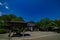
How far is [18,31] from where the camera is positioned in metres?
14.5

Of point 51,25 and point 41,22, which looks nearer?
point 51,25

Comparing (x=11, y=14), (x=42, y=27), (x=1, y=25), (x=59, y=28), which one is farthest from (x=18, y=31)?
(x=42, y=27)

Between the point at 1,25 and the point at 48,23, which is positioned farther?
the point at 48,23

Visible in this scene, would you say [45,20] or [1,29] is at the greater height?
[45,20]

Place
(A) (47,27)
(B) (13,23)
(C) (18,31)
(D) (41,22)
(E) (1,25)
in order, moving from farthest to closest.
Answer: (D) (41,22)
(A) (47,27)
(E) (1,25)
(C) (18,31)
(B) (13,23)

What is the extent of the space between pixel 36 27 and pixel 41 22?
4.45 feet

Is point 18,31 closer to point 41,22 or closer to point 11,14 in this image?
point 11,14

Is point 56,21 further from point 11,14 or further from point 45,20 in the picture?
point 11,14

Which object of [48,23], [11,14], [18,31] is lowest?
[18,31]

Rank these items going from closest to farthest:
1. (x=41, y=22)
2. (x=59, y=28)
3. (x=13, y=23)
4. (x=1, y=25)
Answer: (x=13, y=23)
(x=1, y=25)
(x=59, y=28)
(x=41, y=22)

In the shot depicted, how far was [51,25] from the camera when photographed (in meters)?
22.3

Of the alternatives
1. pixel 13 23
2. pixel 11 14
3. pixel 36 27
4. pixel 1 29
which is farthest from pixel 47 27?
pixel 13 23

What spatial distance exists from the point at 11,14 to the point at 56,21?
25.1ft

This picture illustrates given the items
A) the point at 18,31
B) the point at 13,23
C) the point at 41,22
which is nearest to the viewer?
the point at 13,23
